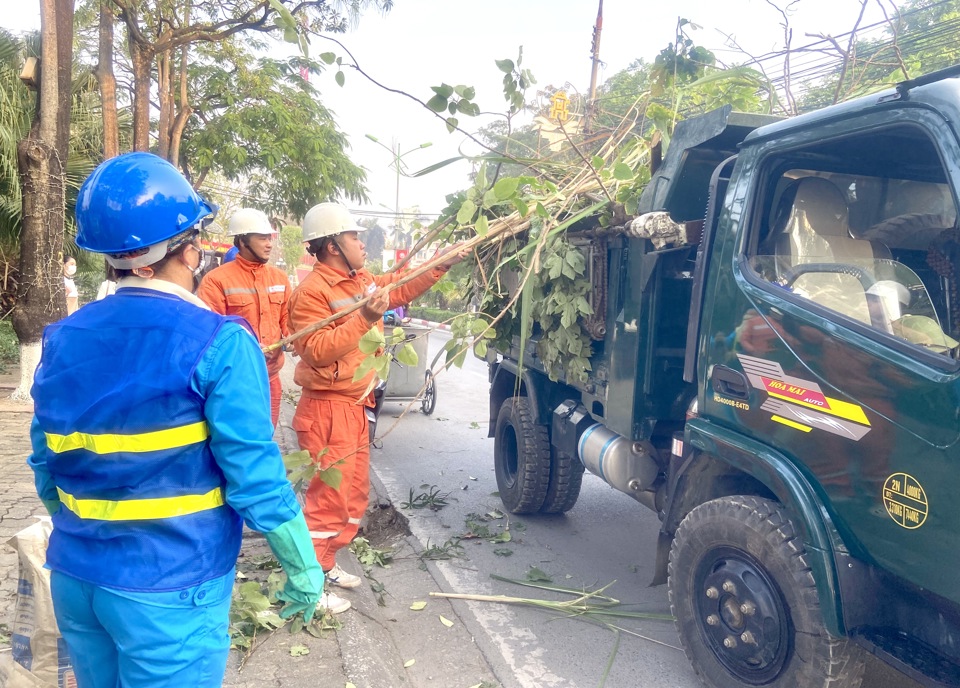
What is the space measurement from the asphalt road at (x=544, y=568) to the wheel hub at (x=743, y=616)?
0.40 m

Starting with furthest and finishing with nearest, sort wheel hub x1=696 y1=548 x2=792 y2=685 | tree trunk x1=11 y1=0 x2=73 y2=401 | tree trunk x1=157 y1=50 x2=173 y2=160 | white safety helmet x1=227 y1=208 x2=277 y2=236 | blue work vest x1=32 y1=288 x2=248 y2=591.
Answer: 1. tree trunk x1=157 y1=50 x2=173 y2=160
2. tree trunk x1=11 y1=0 x2=73 y2=401
3. white safety helmet x1=227 y1=208 x2=277 y2=236
4. wheel hub x1=696 y1=548 x2=792 y2=685
5. blue work vest x1=32 y1=288 x2=248 y2=591

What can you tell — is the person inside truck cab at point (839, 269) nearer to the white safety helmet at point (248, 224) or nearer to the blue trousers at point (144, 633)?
the blue trousers at point (144, 633)

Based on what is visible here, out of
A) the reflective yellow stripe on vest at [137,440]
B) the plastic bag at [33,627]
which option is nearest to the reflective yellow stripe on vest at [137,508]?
the reflective yellow stripe on vest at [137,440]

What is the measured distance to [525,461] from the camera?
5188 mm

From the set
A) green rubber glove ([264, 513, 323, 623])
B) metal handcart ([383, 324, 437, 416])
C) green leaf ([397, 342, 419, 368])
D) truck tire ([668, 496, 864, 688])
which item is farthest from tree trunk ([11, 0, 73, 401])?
truck tire ([668, 496, 864, 688])

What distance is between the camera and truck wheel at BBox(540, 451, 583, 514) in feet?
17.0

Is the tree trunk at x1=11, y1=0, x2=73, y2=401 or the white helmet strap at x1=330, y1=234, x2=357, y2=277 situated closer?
the white helmet strap at x1=330, y1=234, x2=357, y2=277

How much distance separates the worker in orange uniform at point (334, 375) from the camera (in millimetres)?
3771

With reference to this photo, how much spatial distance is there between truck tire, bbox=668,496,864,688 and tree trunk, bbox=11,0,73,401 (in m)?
7.60

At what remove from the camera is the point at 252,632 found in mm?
3445

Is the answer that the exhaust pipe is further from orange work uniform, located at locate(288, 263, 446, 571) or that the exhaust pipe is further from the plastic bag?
the plastic bag

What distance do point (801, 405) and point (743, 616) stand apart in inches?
33.3

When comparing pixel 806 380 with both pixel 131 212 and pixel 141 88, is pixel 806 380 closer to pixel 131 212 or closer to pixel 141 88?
pixel 131 212

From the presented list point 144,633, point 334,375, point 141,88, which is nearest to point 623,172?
point 334,375
